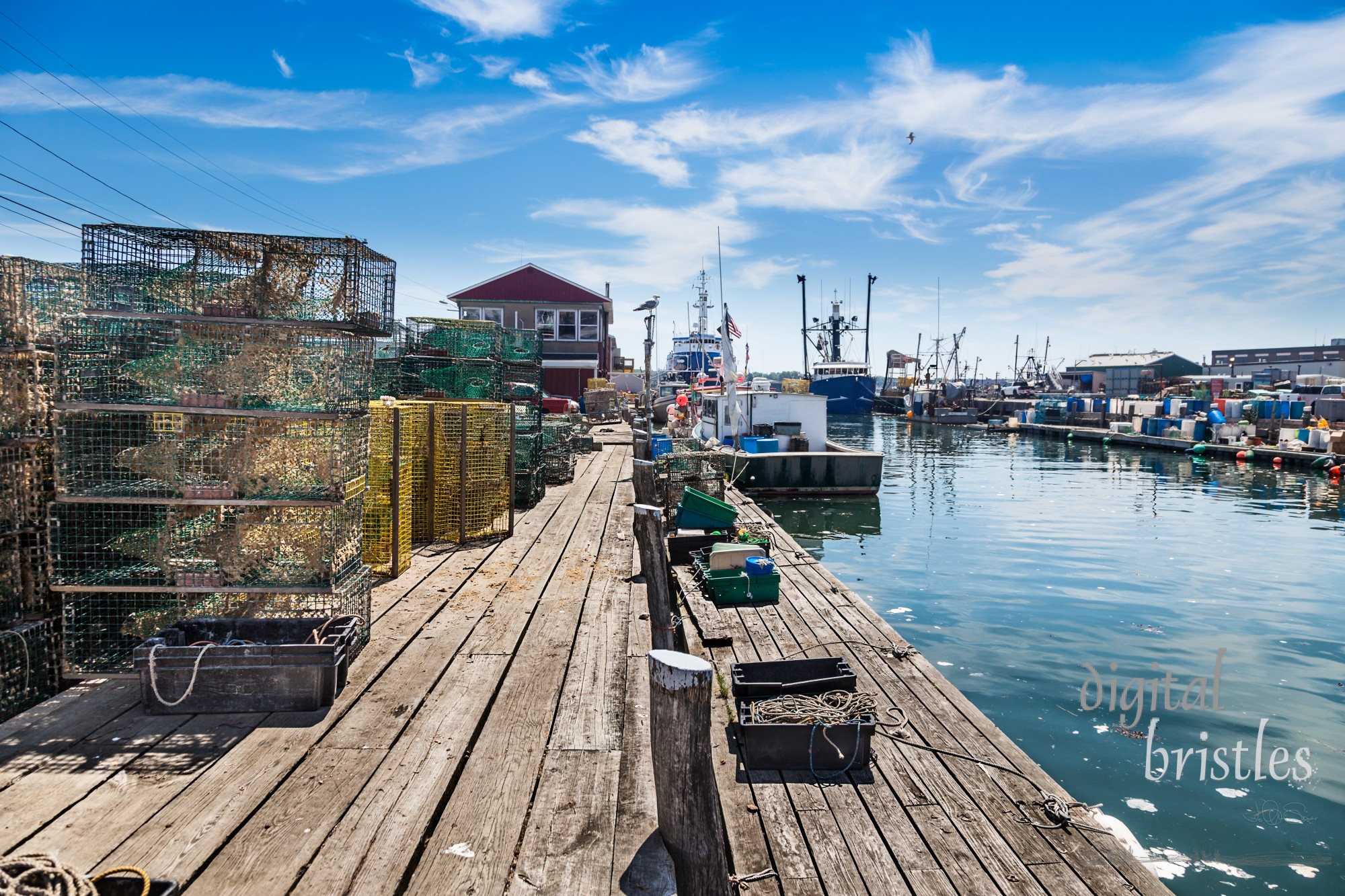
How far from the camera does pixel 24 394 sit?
15.3 ft

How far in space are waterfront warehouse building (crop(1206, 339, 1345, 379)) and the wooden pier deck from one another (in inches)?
3379

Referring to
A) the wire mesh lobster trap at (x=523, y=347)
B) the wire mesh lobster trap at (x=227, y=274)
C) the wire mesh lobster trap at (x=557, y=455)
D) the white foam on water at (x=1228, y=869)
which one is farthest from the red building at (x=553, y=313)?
the white foam on water at (x=1228, y=869)

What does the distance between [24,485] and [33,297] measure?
121 cm

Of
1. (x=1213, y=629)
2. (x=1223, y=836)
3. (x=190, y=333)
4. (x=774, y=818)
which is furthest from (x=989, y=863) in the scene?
(x=1213, y=629)

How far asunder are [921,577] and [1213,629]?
14.1 ft

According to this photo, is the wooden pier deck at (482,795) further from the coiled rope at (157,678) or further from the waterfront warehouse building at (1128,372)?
the waterfront warehouse building at (1128,372)

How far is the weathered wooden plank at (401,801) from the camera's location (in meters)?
2.95

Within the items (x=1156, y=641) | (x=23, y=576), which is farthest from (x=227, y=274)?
(x=1156, y=641)

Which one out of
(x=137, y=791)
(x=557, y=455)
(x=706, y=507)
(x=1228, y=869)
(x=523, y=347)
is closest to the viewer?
(x=137, y=791)

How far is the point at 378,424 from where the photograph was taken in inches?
286

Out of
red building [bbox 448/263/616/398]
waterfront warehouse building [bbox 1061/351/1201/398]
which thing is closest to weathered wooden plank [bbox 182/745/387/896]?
red building [bbox 448/263/616/398]

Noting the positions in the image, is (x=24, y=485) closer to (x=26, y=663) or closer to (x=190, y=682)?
(x=26, y=663)

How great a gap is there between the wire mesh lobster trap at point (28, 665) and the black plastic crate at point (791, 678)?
4.40m

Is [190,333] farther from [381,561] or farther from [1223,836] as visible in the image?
[1223,836]
